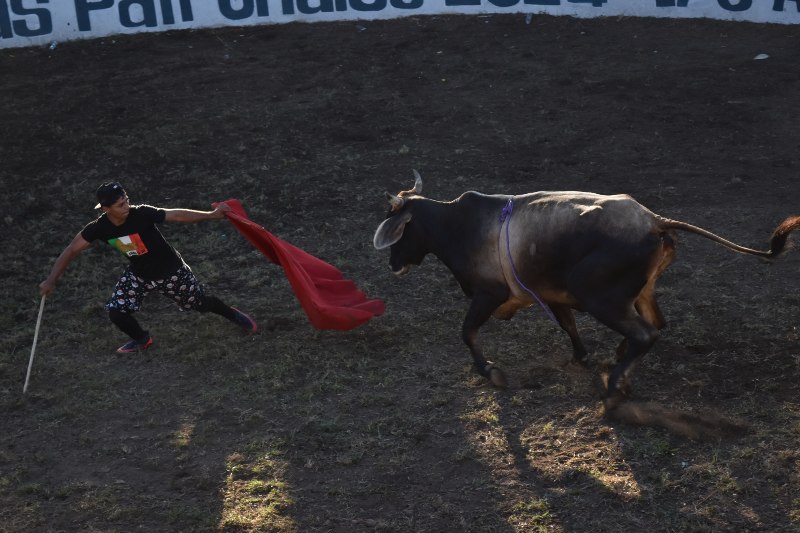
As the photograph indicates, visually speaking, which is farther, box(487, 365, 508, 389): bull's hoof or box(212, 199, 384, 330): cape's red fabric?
box(212, 199, 384, 330): cape's red fabric

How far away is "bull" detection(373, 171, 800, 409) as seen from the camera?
21.0 feet

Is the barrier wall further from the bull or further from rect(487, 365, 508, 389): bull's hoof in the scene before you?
rect(487, 365, 508, 389): bull's hoof

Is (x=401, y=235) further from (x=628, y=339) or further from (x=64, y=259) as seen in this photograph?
(x=64, y=259)

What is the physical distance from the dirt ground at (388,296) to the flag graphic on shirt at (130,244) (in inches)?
35.8

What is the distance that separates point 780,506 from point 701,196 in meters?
5.11

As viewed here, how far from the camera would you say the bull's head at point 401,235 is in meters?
7.68

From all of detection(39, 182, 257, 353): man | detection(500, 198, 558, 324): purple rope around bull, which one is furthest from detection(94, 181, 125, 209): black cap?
detection(500, 198, 558, 324): purple rope around bull

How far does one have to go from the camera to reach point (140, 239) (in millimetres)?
7574

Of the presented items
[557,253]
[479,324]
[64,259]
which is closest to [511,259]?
[557,253]

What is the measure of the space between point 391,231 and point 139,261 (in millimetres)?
1919

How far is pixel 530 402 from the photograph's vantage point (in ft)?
22.6

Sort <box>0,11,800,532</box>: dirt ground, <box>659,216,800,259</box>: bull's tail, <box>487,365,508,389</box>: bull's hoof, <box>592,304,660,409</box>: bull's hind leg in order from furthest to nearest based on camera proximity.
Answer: <box>487,365,508,389</box>: bull's hoof < <box>592,304,660,409</box>: bull's hind leg < <box>659,216,800,259</box>: bull's tail < <box>0,11,800,532</box>: dirt ground

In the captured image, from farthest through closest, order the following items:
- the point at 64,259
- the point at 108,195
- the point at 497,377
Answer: the point at 64,259, the point at 108,195, the point at 497,377

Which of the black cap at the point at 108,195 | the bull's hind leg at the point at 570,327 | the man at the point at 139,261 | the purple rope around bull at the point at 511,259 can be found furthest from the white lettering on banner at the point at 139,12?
the bull's hind leg at the point at 570,327
